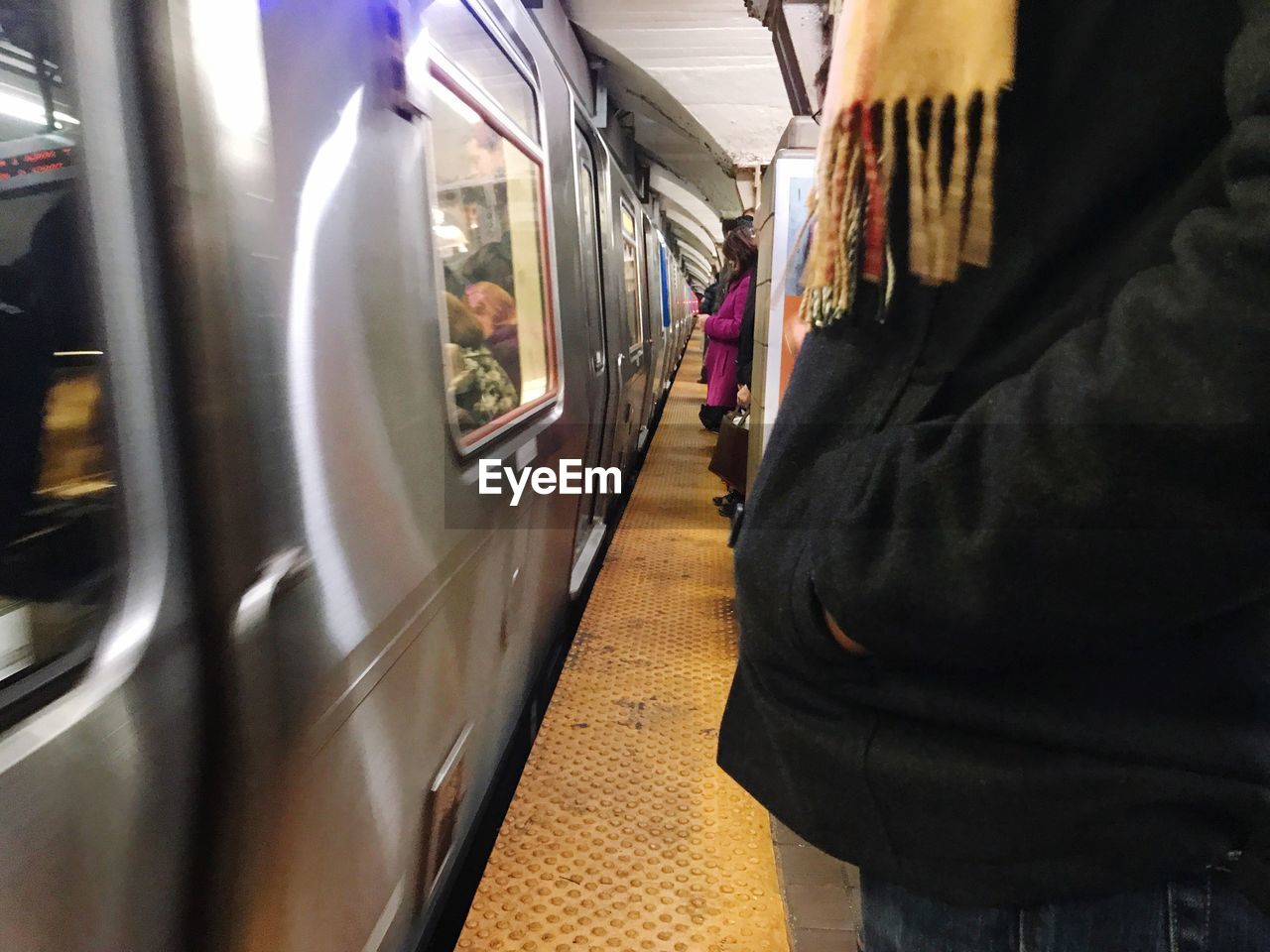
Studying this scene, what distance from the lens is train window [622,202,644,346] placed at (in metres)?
5.50

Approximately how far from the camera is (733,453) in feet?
12.9

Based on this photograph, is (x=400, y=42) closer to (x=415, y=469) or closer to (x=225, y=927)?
(x=415, y=469)

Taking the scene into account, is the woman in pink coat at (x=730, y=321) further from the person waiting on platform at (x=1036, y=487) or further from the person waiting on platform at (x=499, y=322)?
the person waiting on platform at (x=1036, y=487)

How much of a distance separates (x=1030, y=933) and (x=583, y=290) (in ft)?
9.84

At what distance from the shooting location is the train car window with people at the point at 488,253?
1588mm

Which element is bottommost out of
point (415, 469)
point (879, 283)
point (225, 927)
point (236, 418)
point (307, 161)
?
point (225, 927)

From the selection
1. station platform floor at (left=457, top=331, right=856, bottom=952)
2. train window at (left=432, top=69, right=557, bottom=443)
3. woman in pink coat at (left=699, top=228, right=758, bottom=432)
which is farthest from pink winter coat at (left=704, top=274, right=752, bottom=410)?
station platform floor at (left=457, top=331, right=856, bottom=952)

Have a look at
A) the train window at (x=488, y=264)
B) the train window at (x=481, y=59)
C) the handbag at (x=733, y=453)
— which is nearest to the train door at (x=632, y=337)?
the handbag at (x=733, y=453)

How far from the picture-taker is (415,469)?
51.9 inches

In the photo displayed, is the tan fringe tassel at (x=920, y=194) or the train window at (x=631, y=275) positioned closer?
the tan fringe tassel at (x=920, y=194)

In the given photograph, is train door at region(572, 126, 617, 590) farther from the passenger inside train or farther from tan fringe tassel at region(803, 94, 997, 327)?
tan fringe tassel at region(803, 94, 997, 327)

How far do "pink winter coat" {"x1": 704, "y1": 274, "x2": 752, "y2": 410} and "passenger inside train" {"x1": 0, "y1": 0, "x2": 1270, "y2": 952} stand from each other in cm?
368

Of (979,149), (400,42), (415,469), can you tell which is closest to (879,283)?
(979,149)

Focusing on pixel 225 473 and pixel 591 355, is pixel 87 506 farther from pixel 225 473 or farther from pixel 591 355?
pixel 591 355
